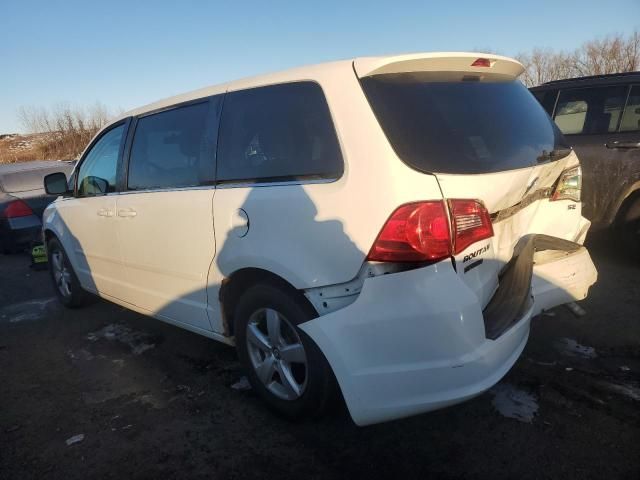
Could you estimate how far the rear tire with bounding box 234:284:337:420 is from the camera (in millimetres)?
2303

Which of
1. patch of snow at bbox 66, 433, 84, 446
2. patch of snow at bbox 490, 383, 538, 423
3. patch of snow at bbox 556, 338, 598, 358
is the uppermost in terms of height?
patch of snow at bbox 66, 433, 84, 446

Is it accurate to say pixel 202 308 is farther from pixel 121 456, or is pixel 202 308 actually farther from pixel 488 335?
pixel 488 335

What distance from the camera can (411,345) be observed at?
6.39 ft

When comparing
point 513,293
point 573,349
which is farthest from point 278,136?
point 573,349

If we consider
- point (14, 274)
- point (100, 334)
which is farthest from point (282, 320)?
point (14, 274)

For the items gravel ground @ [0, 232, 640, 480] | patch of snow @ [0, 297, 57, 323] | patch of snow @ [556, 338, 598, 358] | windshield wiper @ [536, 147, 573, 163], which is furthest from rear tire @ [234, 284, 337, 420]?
patch of snow @ [0, 297, 57, 323]

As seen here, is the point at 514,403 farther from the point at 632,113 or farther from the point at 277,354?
the point at 632,113

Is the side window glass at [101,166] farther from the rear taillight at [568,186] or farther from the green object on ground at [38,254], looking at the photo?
the rear taillight at [568,186]

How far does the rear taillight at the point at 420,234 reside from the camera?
1.94 meters

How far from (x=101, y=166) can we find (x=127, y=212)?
82 centimetres

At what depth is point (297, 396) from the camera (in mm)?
2467

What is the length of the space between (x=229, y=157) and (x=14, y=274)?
18.3 ft

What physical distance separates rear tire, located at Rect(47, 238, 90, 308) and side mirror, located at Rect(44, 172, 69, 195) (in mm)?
567

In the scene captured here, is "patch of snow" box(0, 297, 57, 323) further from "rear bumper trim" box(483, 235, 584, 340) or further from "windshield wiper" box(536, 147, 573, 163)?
"windshield wiper" box(536, 147, 573, 163)
